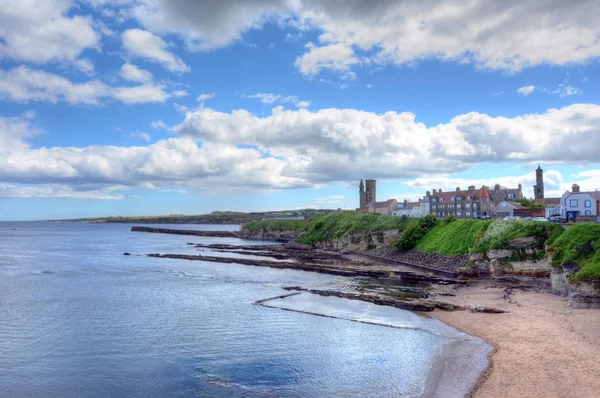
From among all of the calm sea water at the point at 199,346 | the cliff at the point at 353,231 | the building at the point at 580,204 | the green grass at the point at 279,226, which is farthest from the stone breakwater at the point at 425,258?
the green grass at the point at 279,226

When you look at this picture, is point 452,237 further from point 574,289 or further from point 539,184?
point 539,184

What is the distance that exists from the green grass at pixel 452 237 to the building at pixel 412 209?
58458mm

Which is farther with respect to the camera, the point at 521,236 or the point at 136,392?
the point at 521,236

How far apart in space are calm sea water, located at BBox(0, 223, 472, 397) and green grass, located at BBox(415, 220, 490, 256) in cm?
3011

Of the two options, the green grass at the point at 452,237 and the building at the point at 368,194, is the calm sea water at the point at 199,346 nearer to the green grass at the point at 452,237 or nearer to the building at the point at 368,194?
the green grass at the point at 452,237

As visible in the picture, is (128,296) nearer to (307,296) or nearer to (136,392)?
(307,296)

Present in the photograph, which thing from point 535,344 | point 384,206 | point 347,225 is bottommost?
point 535,344

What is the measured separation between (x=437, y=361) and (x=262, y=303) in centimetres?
1923

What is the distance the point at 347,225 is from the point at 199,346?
259 ft

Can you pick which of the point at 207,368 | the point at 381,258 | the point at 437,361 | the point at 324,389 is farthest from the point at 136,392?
the point at 381,258

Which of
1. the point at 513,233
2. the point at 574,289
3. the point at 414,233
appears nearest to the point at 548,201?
the point at 414,233

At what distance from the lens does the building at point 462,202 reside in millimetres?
116031

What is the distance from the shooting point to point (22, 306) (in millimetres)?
37281

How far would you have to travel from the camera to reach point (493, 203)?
117 meters
